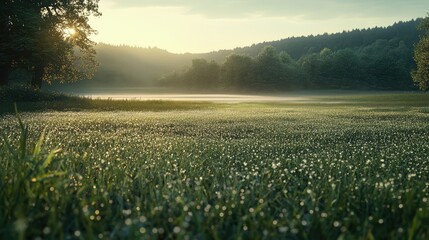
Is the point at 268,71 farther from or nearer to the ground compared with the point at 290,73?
farther from the ground

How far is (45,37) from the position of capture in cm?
3928

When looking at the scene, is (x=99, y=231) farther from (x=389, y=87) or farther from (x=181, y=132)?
(x=389, y=87)

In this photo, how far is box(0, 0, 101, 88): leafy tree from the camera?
36312 millimetres

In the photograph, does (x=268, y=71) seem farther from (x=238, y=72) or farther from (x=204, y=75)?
(x=204, y=75)

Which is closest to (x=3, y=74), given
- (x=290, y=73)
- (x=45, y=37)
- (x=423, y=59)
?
(x=45, y=37)

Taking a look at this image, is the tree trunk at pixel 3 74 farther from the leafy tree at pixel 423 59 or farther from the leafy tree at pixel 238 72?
the leafy tree at pixel 238 72

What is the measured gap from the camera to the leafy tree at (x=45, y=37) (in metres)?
36.3

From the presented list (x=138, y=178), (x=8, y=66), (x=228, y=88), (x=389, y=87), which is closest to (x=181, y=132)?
(x=138, y=178)

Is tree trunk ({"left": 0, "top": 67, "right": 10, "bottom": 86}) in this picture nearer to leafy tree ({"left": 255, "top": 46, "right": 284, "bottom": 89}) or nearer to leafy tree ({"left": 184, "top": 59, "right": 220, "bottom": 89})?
leafy tree ({"left": 255, "top": 46, "right": 284, "bottom": 89})

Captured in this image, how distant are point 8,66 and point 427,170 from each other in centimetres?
4208

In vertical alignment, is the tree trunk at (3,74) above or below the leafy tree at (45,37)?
below

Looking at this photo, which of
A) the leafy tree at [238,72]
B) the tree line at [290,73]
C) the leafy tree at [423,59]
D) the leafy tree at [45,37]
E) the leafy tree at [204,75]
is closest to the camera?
the leafy tree at [45,37]

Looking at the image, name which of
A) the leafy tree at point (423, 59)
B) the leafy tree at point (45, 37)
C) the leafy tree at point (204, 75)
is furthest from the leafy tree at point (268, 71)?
the leafy tree at point (45, 37)

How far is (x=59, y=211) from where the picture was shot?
2.95m
